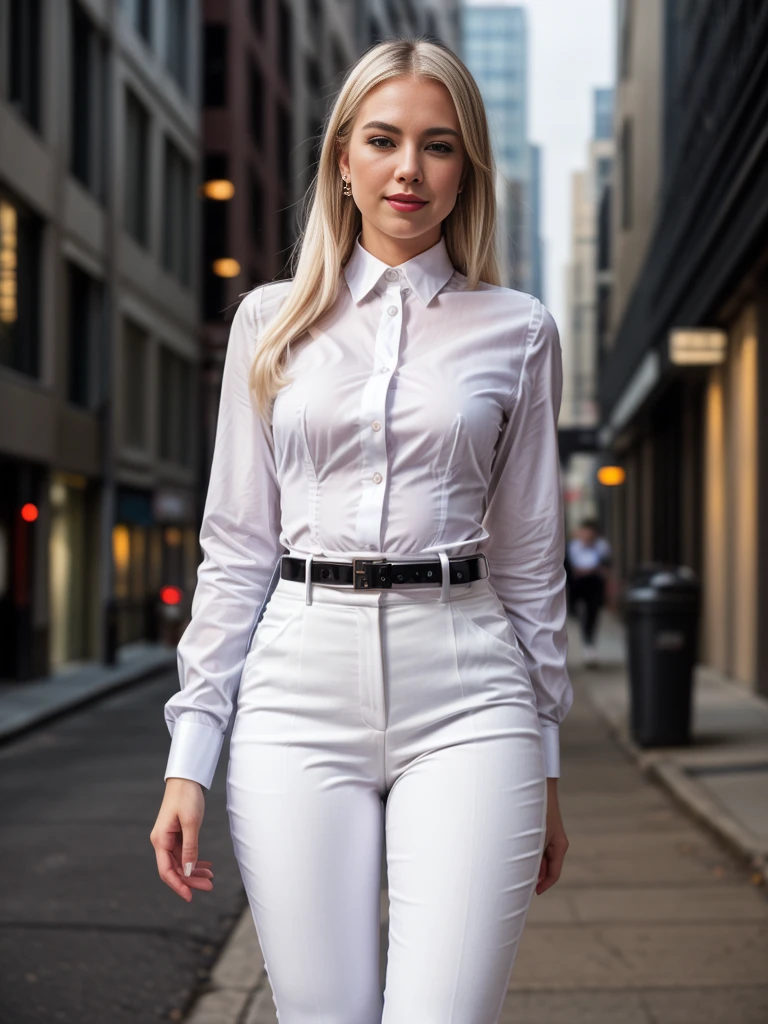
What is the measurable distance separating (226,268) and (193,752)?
3099 cm

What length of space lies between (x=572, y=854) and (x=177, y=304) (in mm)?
23439

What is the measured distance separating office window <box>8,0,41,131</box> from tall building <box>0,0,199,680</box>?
29 millimetres

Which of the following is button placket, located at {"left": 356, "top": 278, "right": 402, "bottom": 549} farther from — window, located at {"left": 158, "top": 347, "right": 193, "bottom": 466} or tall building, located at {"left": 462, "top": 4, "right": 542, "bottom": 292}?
tall building, located at {"left": 462, "top": 4, "right": 542, "bottom": 292}

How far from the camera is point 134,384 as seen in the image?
85.7ft

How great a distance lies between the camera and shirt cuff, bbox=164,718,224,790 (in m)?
2.35

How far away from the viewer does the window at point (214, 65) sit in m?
34.9

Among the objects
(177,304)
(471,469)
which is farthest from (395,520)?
(177,304)

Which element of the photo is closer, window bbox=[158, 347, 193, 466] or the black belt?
the black belt

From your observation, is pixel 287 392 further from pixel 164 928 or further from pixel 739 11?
pixel 739 11

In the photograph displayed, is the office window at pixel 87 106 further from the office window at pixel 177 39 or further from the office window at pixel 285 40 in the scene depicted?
the office window at pixel 285 40

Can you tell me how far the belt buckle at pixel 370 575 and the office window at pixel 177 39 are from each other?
2827 cm

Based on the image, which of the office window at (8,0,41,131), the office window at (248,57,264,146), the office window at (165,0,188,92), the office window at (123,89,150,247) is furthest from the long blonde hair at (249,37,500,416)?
the office window at (248,57,264,146)

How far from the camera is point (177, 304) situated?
29.3 m

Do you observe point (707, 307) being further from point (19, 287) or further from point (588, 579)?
point (19, 287)
